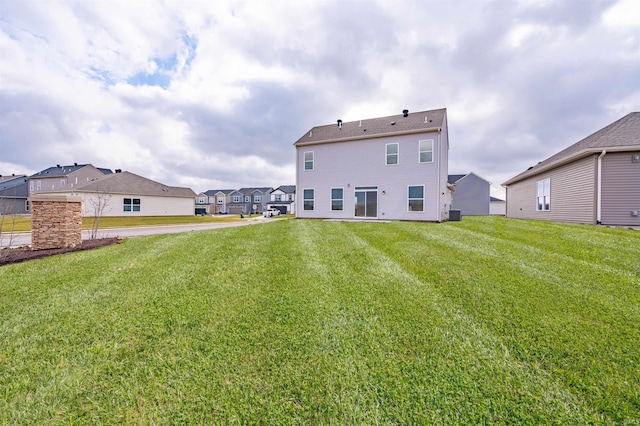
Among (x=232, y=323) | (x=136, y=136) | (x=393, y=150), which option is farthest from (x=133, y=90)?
(x=232, y=323)

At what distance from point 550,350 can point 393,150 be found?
1358 cm

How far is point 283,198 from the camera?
190ft

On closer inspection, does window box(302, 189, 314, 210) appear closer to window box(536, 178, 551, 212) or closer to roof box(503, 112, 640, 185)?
roof box(503, 112, 640, 185)

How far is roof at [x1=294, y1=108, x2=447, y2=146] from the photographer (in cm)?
1412

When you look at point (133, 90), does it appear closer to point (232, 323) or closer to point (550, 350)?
point (232, 323)

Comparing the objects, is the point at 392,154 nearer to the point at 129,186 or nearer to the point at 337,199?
the point at 337,199

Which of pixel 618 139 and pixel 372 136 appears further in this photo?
pixel 372 136

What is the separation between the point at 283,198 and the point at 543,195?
1902 inches

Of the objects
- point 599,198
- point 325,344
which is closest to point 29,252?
point 325,344

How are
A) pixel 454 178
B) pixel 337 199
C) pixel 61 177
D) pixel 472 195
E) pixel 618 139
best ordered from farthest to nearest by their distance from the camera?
pixel 61 177, pixel 454 178, pixel 472 195, pixel 337 199, pixel 618 139

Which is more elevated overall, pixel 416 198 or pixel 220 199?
pixel 220 199

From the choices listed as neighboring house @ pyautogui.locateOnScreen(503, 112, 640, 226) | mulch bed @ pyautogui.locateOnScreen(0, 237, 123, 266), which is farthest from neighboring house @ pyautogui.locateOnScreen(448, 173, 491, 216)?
mulch bed @ pyautogui.locateOnScreen(0, 237, 123, 266)

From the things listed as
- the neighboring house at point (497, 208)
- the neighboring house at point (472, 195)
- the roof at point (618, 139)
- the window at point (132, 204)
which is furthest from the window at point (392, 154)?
the neighboring house at point (497, 208)

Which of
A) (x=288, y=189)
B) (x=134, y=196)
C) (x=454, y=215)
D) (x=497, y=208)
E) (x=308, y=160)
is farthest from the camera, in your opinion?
(x=288, y=189)
